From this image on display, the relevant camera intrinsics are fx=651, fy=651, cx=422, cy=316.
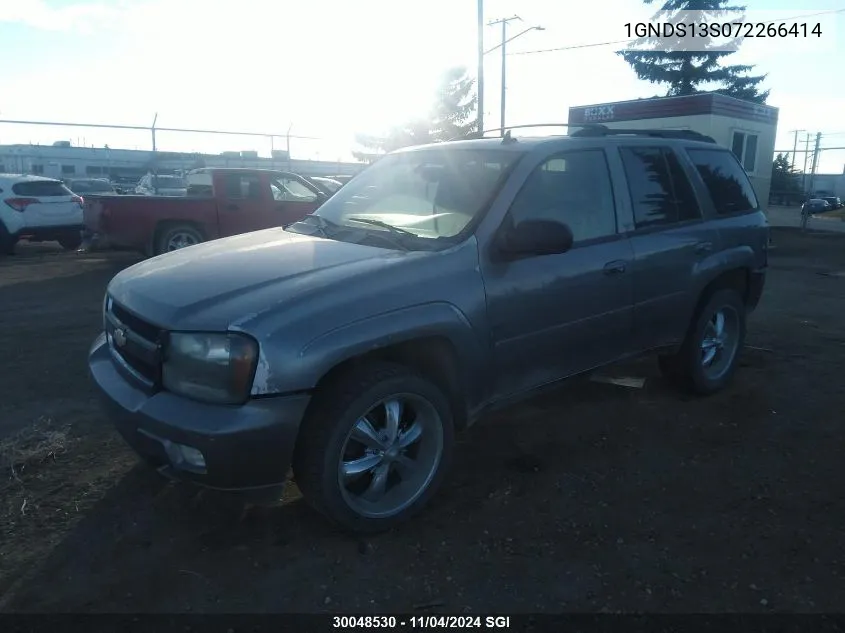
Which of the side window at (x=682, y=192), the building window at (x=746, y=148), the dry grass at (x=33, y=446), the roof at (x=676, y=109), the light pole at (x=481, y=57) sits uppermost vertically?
the light pole at (x=481, y=57)

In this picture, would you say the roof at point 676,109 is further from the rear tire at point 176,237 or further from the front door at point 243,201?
the rear tire at point 176,237

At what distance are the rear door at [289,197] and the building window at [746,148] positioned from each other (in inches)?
578

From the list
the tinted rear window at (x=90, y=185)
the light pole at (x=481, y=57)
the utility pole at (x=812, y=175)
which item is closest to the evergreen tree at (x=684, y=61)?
the utility pole at (x=812, y=175)

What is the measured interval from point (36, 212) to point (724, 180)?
12653 mm

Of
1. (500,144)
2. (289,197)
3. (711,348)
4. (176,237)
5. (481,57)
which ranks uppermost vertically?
(481,57)

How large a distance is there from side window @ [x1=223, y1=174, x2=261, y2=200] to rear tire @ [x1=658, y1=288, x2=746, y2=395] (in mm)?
7826

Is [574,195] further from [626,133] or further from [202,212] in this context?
[202,212]

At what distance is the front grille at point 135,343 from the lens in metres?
2.81

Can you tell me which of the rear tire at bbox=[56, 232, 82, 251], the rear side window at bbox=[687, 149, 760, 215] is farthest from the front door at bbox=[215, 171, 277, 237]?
the rear side window at bbox=[687, 149, 760, 215]

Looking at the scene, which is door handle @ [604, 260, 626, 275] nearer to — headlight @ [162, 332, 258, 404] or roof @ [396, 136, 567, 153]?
roof @ [396, 136, 567, 153]

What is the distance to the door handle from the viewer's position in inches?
149

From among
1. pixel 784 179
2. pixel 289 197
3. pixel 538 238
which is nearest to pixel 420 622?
pixel 538 238

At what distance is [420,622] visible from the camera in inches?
98.8

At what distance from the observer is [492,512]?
3256 mm
